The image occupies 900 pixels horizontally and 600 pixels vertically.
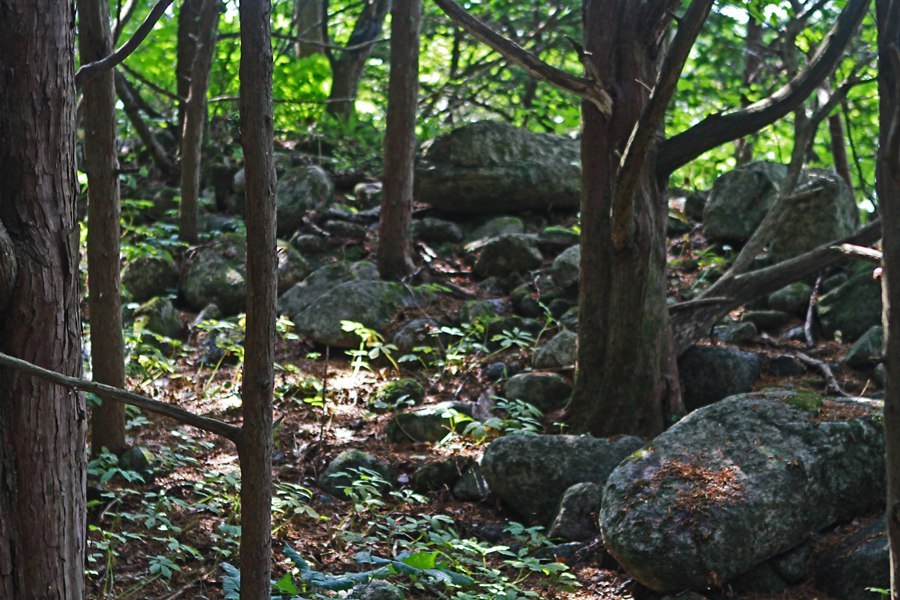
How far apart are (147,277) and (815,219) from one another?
695 cm

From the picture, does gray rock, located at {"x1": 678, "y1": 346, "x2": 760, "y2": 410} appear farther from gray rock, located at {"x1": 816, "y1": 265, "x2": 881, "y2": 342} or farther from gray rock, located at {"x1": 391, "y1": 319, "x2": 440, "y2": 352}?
gray rock, located at {"x1": 391, "y1": 319, "x2": 440, "y2": 352}

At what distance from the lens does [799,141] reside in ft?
23.7

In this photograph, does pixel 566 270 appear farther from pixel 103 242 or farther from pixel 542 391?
pixel 103 242

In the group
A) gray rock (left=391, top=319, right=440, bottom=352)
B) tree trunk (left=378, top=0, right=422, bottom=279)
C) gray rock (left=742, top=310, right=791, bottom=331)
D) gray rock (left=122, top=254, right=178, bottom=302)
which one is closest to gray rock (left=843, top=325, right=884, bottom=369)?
gray rock (left=742, top=310, right=791, bottom=331)

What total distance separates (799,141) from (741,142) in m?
7.29

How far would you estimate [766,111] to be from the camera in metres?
5.64

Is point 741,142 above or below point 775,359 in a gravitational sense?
above

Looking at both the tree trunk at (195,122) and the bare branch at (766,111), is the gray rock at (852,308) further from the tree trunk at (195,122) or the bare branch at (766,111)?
the tree trunk at (195,122)

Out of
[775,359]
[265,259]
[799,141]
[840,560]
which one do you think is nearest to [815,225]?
[799,141]

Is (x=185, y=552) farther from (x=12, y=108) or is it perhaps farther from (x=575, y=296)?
(x=575, y=296)

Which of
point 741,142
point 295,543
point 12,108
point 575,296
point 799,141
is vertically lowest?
point 295,543

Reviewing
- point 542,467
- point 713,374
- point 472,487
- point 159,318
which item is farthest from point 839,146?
point 159,318

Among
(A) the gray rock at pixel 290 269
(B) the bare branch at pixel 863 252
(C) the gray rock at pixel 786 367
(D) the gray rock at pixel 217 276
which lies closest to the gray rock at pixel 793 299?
(C) the gray rock at pixel 786 367

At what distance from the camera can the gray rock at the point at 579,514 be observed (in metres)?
5.05
